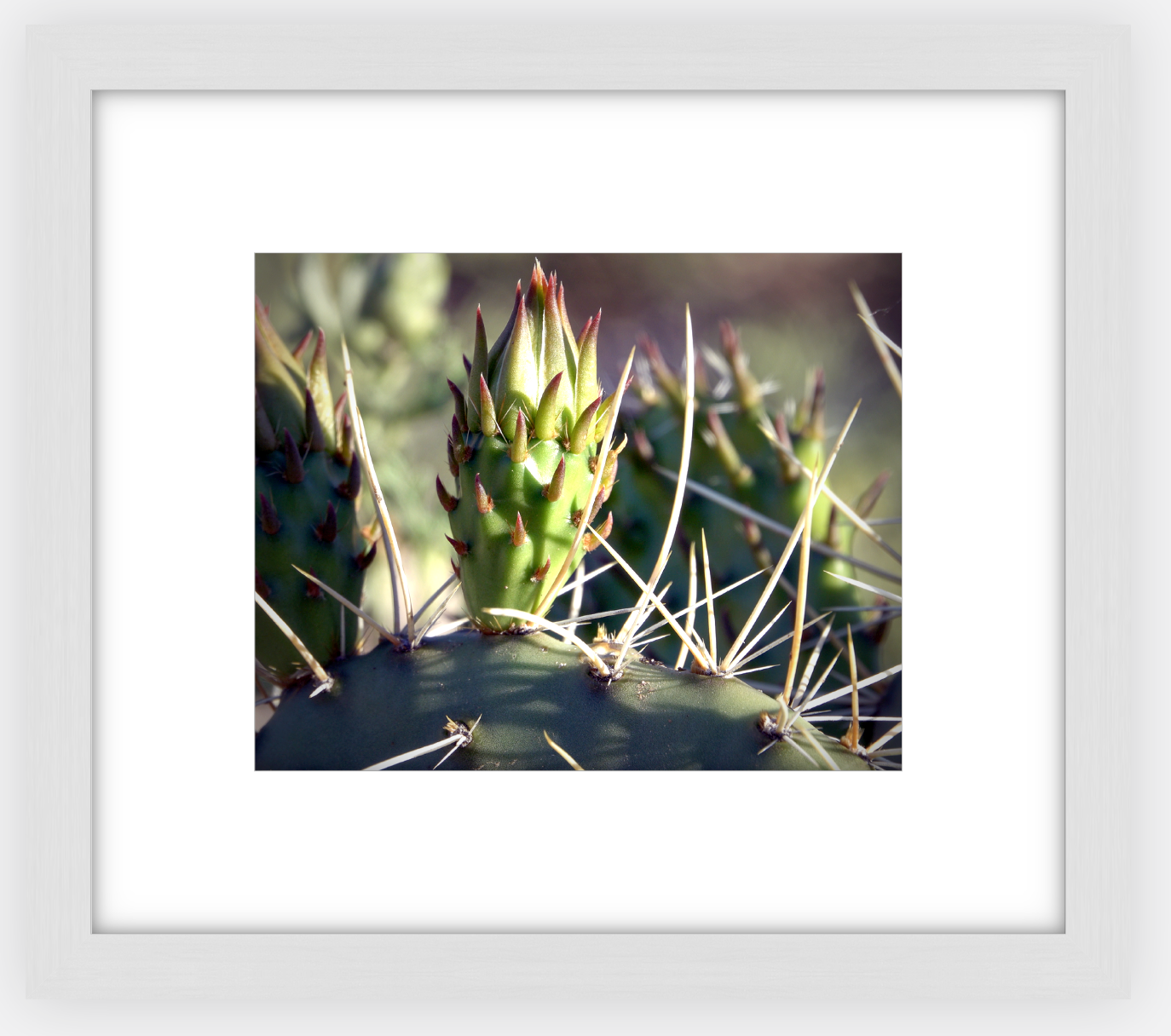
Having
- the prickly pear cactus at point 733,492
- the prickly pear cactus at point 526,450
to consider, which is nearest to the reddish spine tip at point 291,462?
the prickly pear cactus at point 526,450

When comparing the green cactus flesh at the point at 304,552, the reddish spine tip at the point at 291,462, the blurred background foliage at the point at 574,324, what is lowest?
the green cactus flesh at the point at 304,552

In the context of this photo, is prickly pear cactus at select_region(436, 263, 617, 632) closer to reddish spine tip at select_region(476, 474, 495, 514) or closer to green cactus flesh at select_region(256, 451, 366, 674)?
reddish spine tip at select_region(476, 474, 495, 514)

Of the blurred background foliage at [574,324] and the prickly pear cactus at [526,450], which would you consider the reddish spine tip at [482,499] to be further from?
the blurred background foliage at [574,324]

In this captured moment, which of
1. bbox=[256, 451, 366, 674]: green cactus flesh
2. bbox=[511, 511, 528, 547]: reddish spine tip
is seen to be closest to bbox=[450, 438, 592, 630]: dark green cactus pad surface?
bbox=[511, 511, 528, 547]: reddish spine tip
